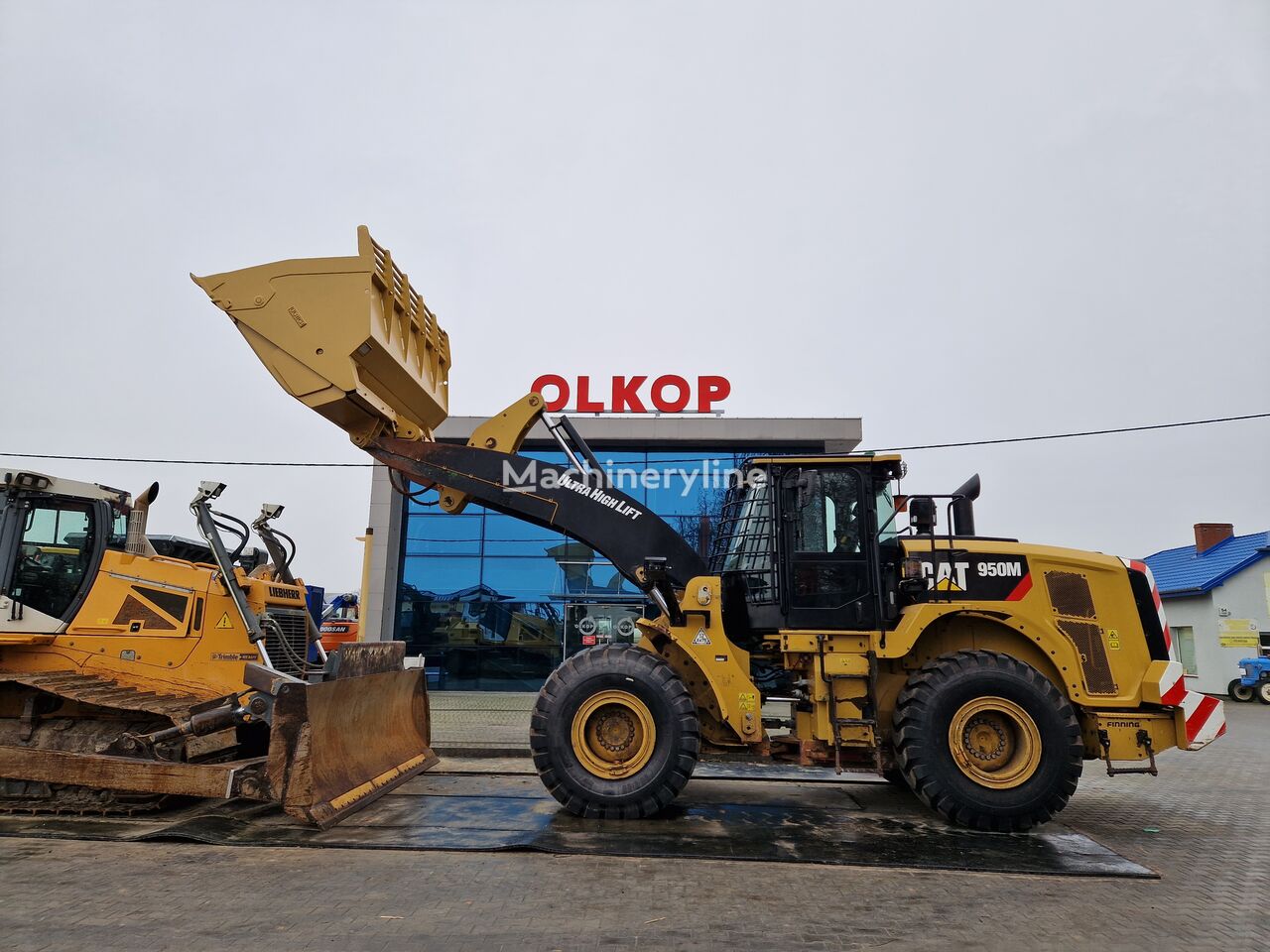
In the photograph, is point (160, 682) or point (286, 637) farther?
point (286, 637)

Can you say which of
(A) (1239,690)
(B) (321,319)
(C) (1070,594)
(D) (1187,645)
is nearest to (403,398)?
(B) (321,319)

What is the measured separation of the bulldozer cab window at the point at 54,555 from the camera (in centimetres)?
736

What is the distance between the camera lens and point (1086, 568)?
22.9 ft

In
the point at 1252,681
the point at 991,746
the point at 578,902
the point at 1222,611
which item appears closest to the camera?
the point at 578,902

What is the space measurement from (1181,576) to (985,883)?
91.5 feet

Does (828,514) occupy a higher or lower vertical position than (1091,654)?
higher

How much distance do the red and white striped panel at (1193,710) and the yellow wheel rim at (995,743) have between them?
1246mm

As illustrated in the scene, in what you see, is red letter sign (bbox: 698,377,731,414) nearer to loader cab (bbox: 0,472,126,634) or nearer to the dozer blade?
the dozer blade

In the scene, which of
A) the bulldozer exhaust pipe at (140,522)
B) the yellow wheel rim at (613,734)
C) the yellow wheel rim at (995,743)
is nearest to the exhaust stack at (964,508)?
the yellow wheel rim at (995,743)

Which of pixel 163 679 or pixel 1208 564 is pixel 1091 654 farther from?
pixel 1208 564

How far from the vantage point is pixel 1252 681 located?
22656 mm

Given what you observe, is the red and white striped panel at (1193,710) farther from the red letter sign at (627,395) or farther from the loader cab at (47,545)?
the red letter sign at (627,395)

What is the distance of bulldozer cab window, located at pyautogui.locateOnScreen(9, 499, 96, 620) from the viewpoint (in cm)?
736

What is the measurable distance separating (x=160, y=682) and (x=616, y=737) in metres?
4.33
